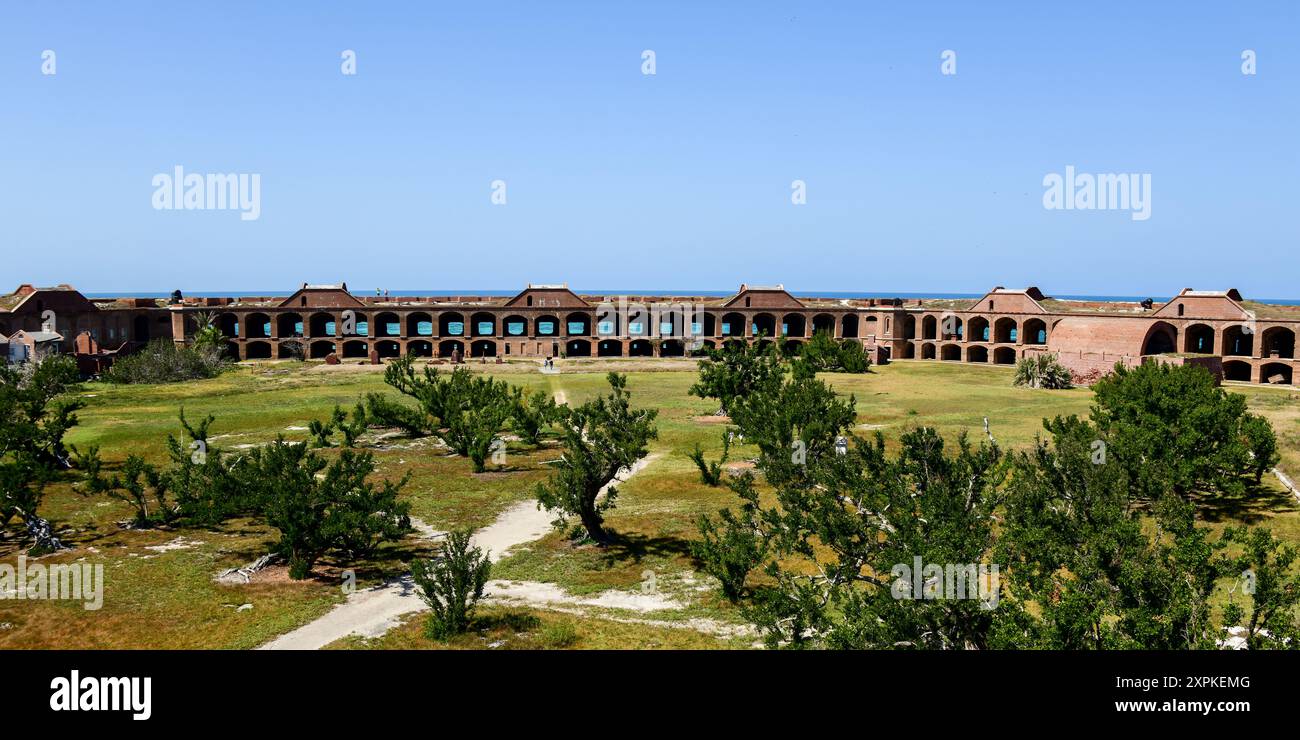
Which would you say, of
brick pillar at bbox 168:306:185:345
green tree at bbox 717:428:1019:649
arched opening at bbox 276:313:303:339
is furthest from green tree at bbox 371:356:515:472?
brick pillar at bbox 168:306:185:345

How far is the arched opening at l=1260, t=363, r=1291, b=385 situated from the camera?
6688 centimetres

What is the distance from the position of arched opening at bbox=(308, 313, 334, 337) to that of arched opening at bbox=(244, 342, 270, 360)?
485 cm

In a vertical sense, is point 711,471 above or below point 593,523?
above

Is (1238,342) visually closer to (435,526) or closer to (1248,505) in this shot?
(1248,505)

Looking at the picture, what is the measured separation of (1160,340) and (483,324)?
2694 inches

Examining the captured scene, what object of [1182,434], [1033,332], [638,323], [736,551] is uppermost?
[638,323]

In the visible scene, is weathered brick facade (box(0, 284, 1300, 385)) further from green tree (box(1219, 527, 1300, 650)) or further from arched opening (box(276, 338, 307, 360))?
green tree (box(1219, 527, 1300, 650))

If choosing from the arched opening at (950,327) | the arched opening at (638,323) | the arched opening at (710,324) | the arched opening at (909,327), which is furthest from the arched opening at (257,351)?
the arched opening at (950,327)

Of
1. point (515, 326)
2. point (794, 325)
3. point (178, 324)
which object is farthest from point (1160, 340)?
point (178, 324)

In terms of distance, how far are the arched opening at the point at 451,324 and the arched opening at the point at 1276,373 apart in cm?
7213

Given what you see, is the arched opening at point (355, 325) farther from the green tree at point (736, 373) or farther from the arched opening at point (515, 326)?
the green tree at point (736, 373)

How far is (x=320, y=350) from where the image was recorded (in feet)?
298

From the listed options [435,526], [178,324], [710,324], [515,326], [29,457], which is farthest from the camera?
[515,326]
